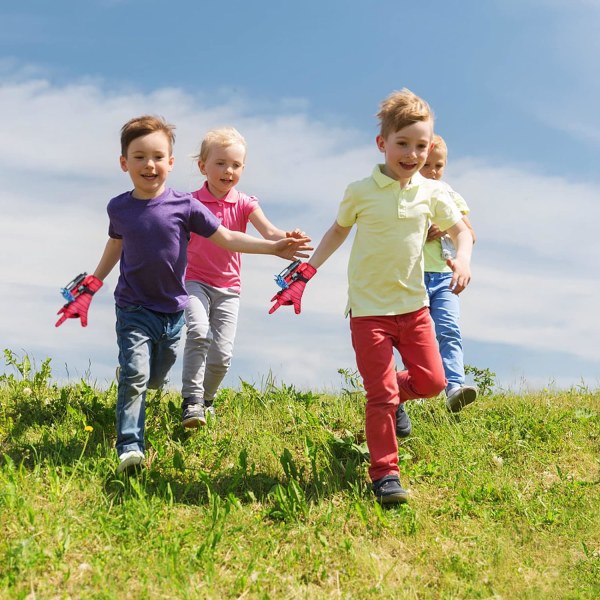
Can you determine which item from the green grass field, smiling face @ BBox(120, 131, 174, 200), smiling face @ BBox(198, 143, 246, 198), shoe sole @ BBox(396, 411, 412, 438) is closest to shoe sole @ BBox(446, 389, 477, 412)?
the green grass field

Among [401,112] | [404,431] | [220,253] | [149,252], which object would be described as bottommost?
[404,431]

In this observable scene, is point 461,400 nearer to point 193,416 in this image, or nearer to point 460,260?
point 460,260

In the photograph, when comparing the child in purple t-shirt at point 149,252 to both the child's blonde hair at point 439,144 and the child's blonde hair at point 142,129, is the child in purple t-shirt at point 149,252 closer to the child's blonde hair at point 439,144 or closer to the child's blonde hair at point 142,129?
the child's blonde hair at point 142,129

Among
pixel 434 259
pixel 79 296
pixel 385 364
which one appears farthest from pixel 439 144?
pixel 79 296

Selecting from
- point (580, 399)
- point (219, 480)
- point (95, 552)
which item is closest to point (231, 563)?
point (95, 552)

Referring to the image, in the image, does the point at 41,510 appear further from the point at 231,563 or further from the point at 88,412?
the point at 88,412

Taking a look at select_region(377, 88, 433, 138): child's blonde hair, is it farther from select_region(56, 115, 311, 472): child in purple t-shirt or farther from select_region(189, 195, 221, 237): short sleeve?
select_region(189, 195, 221, 237): short sleeve

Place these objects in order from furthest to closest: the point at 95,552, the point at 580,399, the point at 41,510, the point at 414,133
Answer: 1. the point at 580,399
2. the point at 414,133
3. the point at 41,510
4. the point at 95,552

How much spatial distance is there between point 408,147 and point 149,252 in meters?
2.08

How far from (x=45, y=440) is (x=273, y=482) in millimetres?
1937

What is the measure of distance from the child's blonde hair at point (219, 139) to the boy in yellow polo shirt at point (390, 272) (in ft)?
5.59

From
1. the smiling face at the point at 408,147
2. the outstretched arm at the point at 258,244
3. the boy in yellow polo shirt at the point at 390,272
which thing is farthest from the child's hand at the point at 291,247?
the smiling face at the point at 408,147

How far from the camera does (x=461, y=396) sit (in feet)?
22.9

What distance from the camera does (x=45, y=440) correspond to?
6.36m
